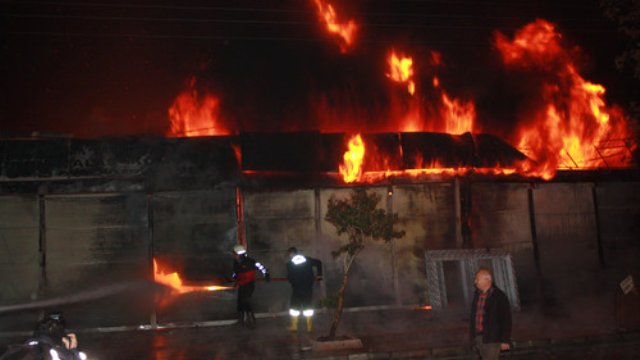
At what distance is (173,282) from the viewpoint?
Result: 42.8 ft

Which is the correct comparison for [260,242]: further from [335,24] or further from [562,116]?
[562,116]

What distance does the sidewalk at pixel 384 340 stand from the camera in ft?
31.1

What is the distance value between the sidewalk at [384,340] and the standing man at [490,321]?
2652mm

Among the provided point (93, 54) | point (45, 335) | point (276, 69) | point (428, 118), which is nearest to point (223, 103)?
point (276, 69)

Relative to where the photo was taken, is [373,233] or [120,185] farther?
[120,185]

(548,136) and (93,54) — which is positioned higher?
(93,54)

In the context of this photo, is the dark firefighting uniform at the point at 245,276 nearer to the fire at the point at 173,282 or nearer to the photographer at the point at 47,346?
the fire at the point at 173,282

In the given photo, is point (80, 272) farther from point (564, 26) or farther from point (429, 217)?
point (564, 26)

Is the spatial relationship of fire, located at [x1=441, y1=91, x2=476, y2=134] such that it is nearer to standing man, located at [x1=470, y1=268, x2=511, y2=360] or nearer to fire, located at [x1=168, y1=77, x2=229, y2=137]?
fire, located at [x1=168, y1=77, x2=229, y2=137]

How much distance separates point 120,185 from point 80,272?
2.37 m

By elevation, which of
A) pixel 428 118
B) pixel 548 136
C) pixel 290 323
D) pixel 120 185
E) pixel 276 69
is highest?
pixel 276 69

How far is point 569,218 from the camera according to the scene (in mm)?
15500

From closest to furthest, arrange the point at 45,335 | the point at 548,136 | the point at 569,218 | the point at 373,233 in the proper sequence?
the point at 45,335, the point at 373,233, the point at 569,218, the point at 548,136

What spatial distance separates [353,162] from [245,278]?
442cm
